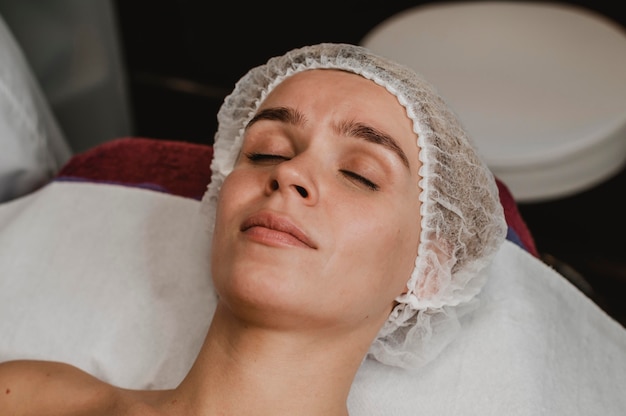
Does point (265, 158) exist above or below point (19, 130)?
above

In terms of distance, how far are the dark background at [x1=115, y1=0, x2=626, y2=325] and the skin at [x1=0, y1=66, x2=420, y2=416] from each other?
1.39m

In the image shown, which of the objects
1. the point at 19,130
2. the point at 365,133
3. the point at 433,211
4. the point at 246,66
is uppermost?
the point at 365,133

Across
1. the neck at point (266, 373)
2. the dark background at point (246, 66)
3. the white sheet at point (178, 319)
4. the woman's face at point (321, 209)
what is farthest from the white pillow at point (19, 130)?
the dark background at point (246, 66)

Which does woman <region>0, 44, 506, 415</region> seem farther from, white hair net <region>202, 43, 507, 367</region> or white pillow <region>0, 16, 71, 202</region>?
white pillow <region>0, 16, 71, 202</region>

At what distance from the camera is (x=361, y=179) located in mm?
1157

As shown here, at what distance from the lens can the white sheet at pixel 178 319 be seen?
1332mm

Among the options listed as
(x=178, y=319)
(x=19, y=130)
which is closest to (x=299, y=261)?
(x=178, y=319)

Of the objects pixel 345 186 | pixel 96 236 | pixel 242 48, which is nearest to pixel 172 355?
pixel 96 236

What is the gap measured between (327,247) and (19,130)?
3.28 ft

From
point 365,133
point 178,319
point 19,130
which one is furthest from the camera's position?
point 19,130

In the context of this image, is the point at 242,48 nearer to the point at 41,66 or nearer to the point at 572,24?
the point at 41,66

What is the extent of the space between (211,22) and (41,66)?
0.80 metres

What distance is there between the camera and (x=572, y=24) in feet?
6.29

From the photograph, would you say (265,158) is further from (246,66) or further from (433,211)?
(246,66)
